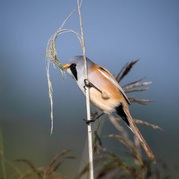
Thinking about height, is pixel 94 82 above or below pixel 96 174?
above

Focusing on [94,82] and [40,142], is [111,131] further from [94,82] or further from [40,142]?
[94,82]

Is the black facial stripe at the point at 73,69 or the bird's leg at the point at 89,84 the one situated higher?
the black facial stripe at the point at 73,69

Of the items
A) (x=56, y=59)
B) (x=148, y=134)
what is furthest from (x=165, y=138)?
(x=56, y=59)

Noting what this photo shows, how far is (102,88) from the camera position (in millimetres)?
994

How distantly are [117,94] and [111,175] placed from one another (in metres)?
0.24

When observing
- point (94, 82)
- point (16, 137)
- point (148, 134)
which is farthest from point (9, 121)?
point (148, 134)

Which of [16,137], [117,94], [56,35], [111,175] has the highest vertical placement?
[56,35]

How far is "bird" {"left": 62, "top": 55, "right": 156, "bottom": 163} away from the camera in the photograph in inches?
37.3

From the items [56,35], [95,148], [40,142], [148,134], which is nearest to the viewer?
[56,35]

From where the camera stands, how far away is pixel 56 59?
0.84m

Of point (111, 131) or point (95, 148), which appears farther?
point (111, 131)

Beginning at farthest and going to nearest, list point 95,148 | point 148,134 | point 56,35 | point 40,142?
point 148,134
point 40,142
point 95,148
point 56,35

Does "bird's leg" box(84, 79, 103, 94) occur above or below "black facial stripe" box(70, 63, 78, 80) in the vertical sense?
below

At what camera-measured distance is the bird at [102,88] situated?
95 cm
